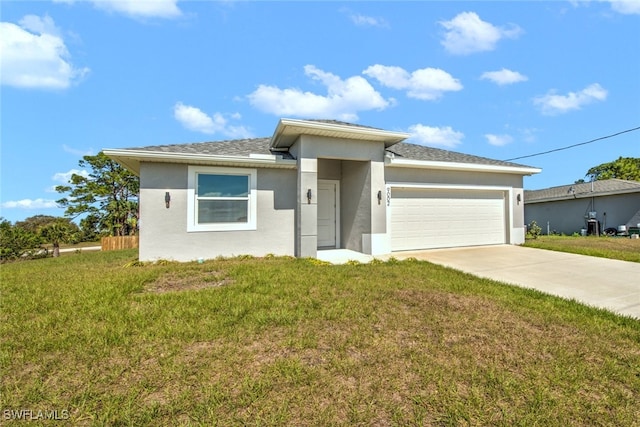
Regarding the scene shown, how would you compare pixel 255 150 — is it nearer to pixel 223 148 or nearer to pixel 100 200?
pixel 223 148

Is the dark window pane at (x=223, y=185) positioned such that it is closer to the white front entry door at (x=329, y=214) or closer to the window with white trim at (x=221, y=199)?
the window with white trim at (x=221, y=199)

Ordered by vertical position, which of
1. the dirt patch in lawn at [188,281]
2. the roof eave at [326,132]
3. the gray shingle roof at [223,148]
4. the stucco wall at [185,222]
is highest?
the roof eave at [326,132]

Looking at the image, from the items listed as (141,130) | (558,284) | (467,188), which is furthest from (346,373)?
(141,130)

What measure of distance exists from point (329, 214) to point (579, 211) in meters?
18.6

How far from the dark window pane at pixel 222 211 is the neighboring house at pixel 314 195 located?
0.03 metres

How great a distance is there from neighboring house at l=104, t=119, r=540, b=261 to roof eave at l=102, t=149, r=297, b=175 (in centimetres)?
3

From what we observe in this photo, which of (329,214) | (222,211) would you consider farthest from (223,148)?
(329,214)

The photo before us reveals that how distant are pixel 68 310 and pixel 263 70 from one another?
10024mm

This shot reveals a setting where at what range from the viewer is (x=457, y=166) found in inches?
382

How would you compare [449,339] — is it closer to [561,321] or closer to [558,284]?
[561,321]

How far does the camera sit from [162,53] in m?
8.89

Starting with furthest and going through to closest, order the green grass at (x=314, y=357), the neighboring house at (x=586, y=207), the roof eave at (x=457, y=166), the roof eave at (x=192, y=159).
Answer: the neighboring house at (x=586, y=207), the roof eave at (x=457, y=166), the roof eave at (x=192, y=159), the green grass at (x=314, y=357)

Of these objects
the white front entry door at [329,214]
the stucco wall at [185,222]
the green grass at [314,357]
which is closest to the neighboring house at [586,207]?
the white front entry door at [329,214]

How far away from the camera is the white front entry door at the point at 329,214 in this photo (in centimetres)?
994
